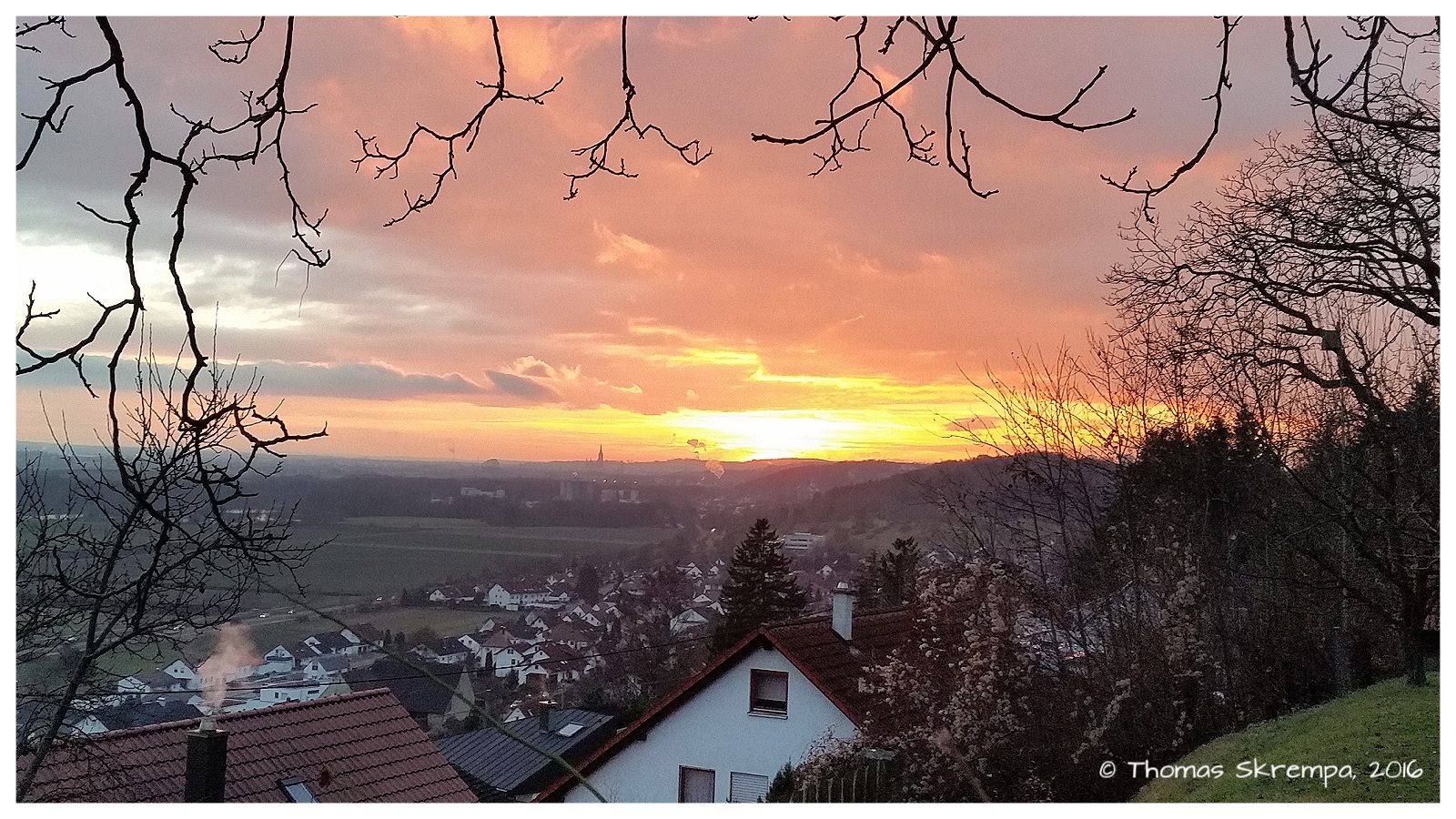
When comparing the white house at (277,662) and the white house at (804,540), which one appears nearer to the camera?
the white house at (277,662)

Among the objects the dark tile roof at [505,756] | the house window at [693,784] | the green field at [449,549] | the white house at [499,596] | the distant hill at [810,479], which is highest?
the distant hill at [810,479]

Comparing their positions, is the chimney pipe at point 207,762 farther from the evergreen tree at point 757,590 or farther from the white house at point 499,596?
the evergreen tree at point 757,590

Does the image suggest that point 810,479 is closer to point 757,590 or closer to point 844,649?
point 844,649

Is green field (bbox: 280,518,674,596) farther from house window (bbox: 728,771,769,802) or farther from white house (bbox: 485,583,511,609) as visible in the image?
house window (bbox: 728,771,769,802)

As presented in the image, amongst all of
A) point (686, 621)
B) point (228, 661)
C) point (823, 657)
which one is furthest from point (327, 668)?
point (686, 621)

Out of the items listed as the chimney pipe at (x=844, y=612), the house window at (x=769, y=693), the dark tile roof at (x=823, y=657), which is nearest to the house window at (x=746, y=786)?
the house window at (x=769, y=693)

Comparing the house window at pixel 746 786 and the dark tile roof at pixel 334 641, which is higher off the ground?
the dark tile roof at pixel 334 641
